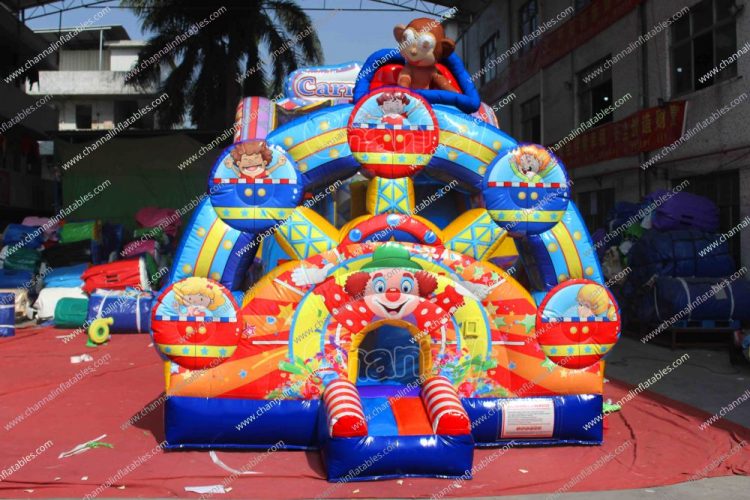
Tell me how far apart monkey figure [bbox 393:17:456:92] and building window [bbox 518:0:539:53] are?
1027cm

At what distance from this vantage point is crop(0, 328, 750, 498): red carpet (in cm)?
362

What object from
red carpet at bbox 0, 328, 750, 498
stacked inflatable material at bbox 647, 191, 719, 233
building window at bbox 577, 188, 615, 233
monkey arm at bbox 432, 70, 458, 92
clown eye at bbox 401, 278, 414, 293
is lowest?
red carpet at bbox 0, 328, 750, 498

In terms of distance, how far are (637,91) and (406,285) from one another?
8.18 m

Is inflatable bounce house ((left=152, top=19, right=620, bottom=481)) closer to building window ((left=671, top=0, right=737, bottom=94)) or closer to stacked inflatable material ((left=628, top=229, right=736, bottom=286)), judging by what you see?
stacked inflatable material ((left=628, top=229, right=736, bottom=286))

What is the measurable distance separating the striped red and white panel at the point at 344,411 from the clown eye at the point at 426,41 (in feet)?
8.56

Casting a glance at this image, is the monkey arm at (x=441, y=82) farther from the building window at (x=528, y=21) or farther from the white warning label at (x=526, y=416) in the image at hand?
the building window at (x=528, y=21)

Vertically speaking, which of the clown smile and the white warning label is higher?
the clown smile

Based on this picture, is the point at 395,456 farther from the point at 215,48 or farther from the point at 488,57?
the point at 488,57

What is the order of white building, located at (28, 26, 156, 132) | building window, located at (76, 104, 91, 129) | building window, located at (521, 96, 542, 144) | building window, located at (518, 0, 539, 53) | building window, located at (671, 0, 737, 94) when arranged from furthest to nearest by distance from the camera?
building window, located at (76, 104, 91, 129)
white building, located at (28, 26, 156, 132)
building window, located at (518, 0, 539, 53)
building window, located at (521, 96, 542, 144)
building window, located at (671, 0, 737, 94)

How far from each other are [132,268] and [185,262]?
23.1ft

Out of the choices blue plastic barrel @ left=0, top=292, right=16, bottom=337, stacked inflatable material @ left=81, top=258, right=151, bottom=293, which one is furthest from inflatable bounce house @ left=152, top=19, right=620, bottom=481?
stacked inflatable material @ left=81, top=258, right=151, bottom=293

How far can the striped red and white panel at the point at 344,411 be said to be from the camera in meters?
3.63

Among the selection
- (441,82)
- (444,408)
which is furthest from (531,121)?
(444,408)

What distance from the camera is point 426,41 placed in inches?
201
